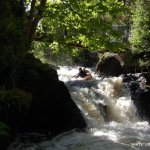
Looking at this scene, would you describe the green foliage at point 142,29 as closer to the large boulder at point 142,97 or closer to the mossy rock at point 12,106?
the large boulder at point 142,97

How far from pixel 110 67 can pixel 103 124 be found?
1167 centimetres

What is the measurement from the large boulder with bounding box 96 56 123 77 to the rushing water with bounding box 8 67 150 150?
5840 mm

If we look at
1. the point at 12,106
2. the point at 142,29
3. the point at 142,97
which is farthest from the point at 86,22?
the point at 142,29

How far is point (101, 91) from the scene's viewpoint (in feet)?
64.4

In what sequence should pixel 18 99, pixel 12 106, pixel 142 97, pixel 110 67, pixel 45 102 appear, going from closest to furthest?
pixel 12 106
pixel 18 99
pixel 45 102
pixel 142 97
pixel 110 67

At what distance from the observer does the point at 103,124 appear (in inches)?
623

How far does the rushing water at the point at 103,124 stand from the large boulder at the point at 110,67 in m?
5.84

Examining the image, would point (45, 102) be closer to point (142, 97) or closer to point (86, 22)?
point (86, 22)

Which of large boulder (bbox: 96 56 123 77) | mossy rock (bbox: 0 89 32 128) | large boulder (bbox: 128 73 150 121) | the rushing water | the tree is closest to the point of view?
mossy rock (bbox: 0 89 32 128)

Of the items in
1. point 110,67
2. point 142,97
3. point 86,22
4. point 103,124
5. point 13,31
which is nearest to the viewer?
point 13,31

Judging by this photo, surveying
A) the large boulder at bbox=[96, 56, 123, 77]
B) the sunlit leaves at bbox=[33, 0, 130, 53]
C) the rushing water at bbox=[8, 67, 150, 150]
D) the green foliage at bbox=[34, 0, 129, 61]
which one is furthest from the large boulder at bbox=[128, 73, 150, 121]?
the large boulder at bbox=[96, 56, 123, 77]

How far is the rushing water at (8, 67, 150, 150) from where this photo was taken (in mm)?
11767

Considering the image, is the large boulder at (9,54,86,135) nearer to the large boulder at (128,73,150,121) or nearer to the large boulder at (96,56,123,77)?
the large boulder at (128,73,150,121)

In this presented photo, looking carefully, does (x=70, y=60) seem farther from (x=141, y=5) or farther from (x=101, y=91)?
(x=101, y=91)
